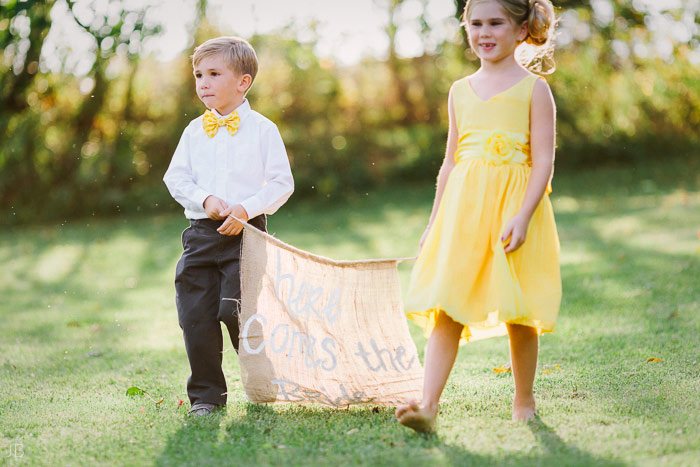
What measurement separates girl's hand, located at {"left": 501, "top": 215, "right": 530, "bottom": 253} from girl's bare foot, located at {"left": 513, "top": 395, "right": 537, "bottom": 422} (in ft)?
1.97

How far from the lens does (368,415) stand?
295cm

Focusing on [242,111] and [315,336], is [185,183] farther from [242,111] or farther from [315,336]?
[315,336]

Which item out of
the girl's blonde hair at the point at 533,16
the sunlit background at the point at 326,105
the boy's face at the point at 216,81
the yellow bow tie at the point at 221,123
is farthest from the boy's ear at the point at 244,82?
the sunlit background at the point at 326,105

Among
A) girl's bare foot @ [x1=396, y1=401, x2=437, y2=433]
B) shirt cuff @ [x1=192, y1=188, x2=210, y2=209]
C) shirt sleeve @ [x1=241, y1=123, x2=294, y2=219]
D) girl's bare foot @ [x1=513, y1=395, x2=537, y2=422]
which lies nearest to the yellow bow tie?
shirt sleeve @ [x1=241, y1=123, x2=294, y2=219]

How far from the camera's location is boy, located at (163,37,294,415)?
10.0ft

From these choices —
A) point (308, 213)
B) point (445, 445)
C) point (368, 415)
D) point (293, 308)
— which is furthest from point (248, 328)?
point (308, 213)

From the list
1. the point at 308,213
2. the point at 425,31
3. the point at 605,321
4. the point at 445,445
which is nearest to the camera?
the point at 445,445

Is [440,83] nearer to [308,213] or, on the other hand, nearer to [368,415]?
[308,213]

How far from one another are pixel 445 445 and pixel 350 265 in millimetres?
777

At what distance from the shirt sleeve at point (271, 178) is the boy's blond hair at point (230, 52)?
0.26 m

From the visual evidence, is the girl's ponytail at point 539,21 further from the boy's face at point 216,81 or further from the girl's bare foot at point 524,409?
the girl's bare foot at point 524,409

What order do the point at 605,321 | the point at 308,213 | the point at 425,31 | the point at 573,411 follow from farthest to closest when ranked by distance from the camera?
the point at 425,31, the point at 308,213, the point at 605,321, the point at 573,411

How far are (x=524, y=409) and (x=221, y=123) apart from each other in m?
1.58

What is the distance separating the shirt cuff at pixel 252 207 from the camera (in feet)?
9.81
